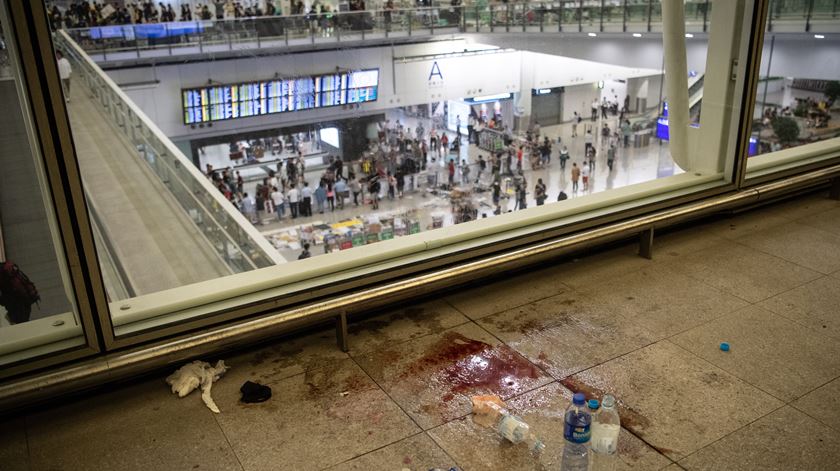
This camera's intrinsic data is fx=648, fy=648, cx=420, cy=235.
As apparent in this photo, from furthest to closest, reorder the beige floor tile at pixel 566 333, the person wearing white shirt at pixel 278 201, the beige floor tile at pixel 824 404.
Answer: the person wearing white shirt at pixel 278 201 < the beige floor tile at pixel 566 333 < the beige floor tile at pixel 824 404

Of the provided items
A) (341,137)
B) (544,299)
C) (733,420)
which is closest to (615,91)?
(341,137)

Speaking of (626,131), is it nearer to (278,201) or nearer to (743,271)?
(278,201)

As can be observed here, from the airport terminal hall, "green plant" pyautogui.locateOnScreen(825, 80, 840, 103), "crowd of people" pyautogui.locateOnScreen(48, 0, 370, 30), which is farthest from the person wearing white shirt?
"green plant" pyautogui.locateOnScreen(825, 80, 840, 103)

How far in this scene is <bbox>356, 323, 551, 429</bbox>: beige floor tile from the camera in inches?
114

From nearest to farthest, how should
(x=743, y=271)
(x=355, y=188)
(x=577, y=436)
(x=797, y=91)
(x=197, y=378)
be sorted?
(x=577, y=436)
(x=197, y=378)
(x=743, y=271)
(x=797, y=91)
(x=355, y=188)

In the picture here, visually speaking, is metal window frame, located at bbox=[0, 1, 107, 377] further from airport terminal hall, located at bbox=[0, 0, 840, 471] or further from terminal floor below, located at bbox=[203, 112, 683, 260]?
terminal floor below, located at bbox=[203, 112, 683, 260]

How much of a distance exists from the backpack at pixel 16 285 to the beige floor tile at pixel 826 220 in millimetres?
5246

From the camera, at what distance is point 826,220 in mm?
5148

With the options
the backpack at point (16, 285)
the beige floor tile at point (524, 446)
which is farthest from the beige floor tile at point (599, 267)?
the backpack at point (16, 285)

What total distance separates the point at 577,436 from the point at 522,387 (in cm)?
70

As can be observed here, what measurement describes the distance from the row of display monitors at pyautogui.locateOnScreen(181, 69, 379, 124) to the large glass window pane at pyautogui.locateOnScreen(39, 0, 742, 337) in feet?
0.17

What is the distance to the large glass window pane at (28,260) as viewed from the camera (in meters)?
2.62

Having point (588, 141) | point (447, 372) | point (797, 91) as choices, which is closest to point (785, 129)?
point (797, 91)

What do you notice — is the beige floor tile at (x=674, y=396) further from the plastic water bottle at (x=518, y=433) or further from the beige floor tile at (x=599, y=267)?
the beige floor tile at (x=599, y=267)
